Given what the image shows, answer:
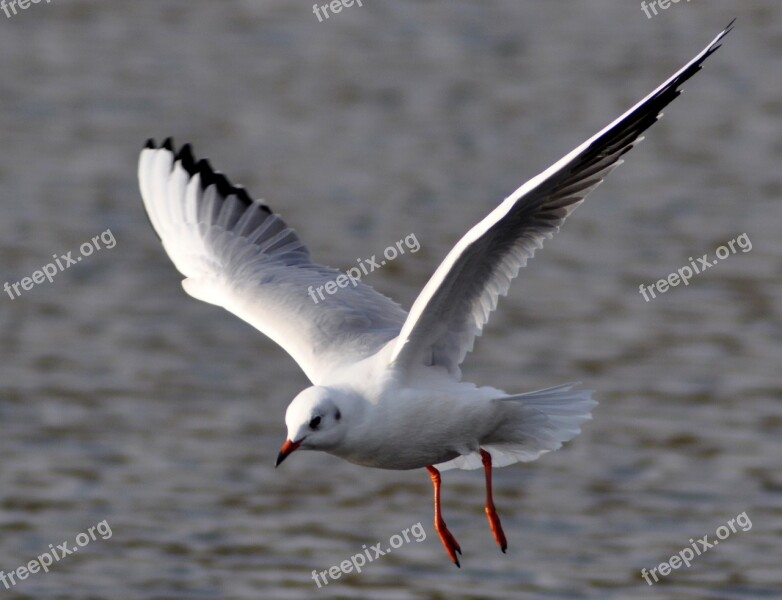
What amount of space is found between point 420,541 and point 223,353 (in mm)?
3649

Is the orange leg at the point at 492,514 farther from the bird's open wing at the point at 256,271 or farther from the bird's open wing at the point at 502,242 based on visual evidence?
the bird's open wing at the point at 256,271


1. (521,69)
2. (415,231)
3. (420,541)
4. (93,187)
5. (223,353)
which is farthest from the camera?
(521,69)

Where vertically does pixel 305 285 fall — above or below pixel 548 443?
above

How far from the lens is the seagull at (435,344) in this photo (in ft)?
23.7

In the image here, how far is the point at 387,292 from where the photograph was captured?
53.0ft

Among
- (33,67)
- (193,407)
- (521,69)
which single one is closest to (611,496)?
(193,407)

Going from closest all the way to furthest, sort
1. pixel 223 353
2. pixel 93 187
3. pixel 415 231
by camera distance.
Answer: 1. pixel 223 353
2. pixel 415 231
3. pixel 93 187

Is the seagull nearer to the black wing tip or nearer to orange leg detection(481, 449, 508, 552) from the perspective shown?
orange leg detection(481, 449, 508, 552)

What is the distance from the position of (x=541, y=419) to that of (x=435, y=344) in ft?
2.09

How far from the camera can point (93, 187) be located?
19.3 m

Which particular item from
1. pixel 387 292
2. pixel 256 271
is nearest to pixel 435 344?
pixel 256 271

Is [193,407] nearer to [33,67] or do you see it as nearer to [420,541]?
[420,541]

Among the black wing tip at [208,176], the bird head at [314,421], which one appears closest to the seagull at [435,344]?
the bird head at [314,421]

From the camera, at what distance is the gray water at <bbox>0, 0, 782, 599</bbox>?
43.2 feet
